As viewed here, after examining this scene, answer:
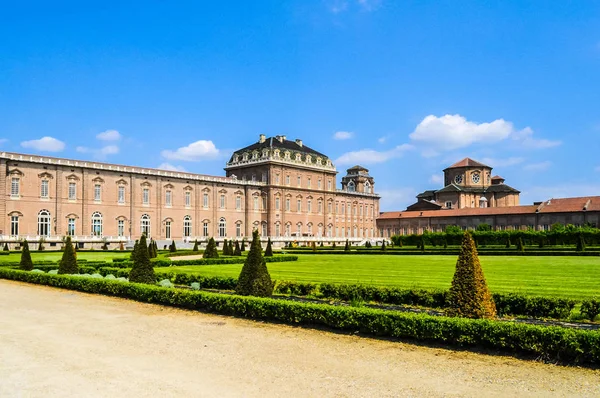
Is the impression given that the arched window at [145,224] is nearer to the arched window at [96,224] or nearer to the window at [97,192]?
the arched window at [96,224]

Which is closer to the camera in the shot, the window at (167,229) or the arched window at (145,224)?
the arched window at (145,224)

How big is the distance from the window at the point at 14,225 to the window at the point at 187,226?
16.3m

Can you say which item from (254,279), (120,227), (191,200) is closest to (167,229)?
(191,200)

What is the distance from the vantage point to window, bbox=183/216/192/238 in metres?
55.9

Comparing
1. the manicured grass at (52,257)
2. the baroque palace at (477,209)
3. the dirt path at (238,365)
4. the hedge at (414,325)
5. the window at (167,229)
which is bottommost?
the dirt path at (238,365)

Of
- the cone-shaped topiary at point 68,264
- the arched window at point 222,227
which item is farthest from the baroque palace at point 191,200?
the cone-shaped topiary at point 68,264

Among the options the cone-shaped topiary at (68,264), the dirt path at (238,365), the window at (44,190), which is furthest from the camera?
the window at (44,190)

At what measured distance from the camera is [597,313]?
10.8 metres

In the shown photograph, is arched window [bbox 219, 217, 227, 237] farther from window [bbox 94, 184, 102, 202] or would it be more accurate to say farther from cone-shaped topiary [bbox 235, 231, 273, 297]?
cone-shaped topiary [bbox 235, 231, 273, 297]

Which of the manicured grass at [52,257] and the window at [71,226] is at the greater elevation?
the window at [71,226]

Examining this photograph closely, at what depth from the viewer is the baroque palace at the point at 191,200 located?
146 feet

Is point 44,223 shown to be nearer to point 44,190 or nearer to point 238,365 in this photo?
point 44,190

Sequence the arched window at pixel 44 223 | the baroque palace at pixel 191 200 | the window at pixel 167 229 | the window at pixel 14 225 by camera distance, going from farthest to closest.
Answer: the window at pixel 167 229
the arched window at pixel 44 223
the baroque palace at pixel 191 200
the window at pixel 14 225

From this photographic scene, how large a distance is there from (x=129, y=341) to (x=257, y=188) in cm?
5414
